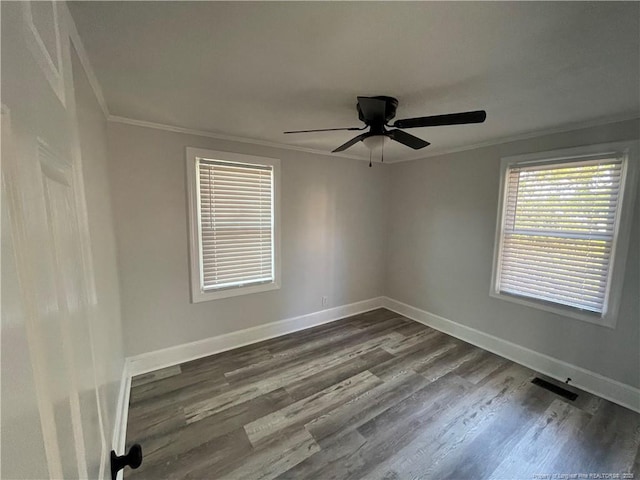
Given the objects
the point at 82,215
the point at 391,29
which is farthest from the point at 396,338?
the point at 82,215

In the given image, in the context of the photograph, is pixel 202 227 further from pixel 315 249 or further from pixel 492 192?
pixel 492 192

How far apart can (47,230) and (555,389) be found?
360 centimetres

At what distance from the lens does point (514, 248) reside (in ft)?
9.66

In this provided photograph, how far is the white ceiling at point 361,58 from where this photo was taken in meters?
1.15

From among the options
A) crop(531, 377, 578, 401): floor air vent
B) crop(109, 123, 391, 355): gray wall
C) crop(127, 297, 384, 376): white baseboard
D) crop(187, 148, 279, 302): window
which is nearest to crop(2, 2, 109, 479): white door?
crop(109, 123, 391, 355): gray wall

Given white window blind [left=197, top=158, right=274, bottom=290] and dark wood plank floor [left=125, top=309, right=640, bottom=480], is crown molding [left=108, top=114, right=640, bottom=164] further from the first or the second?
dark wood plank floor [left=125, top=309, right=640, bottom=480]

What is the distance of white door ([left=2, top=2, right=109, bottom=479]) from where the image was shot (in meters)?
0.30

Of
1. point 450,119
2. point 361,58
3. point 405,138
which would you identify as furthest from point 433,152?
point 361,58

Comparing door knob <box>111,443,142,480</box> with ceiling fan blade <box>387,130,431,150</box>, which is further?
ceiling fan blade <box>387,130,431,150</box>

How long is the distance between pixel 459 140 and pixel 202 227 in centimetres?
295

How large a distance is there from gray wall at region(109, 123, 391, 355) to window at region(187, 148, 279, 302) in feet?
0.33

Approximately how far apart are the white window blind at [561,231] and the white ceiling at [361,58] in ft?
1.70

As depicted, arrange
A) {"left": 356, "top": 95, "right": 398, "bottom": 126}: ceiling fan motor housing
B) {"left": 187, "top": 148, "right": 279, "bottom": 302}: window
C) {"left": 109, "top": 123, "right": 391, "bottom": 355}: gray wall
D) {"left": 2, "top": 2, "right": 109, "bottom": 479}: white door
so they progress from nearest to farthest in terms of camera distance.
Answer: {"left": 2, "top": 2, "right": 109, "bottom": 479}: white door → {"left": 356, "top": 95, "right": 398, "bottom": 126}: ceiling fan motor housing → {"left": 109, "top": 123, "right": 391, "bottom": 355}: gray wall → {"left": 187, "top": 148, "right": 279, "bottom": 302}: window

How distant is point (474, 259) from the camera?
3.29 meters
